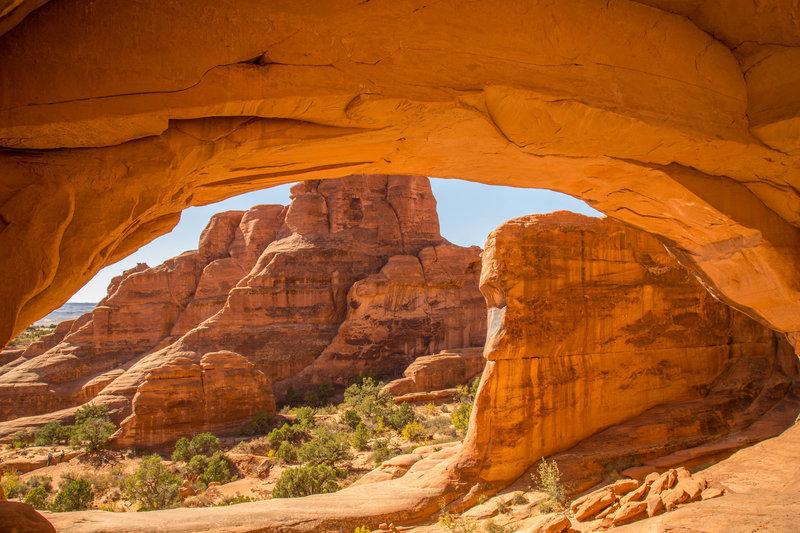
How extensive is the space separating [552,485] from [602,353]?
304 cm

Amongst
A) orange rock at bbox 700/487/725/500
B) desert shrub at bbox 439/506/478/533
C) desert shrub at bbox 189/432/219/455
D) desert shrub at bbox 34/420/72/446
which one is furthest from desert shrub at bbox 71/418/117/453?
orange rock at bbox 700/487/725/500

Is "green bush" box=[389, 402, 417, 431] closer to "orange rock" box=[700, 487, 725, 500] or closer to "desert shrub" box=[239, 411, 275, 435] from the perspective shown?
"desert shrub" box=[239, 411, 275, 435]

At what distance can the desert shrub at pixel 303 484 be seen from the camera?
36.5 feet

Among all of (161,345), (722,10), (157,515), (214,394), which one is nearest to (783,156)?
(722,10)

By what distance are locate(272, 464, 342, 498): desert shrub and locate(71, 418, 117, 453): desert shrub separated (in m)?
10.9

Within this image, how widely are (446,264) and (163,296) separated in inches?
960

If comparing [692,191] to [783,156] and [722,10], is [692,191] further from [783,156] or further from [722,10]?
[722,10]

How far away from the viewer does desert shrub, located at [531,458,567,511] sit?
24.0 ft

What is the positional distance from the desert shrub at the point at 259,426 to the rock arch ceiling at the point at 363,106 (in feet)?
58.4

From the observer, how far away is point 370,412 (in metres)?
20.1

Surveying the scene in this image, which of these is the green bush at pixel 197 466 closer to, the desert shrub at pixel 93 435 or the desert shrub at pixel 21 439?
the desert shrub at pixel 93 435

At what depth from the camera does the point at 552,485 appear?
7.48 meters

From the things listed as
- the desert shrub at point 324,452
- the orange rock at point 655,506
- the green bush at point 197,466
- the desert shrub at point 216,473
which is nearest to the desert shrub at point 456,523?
the orange rock at point 655,506

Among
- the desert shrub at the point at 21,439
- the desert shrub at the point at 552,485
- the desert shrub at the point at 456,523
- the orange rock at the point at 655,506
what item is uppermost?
the orange rock at the point at 655,506
